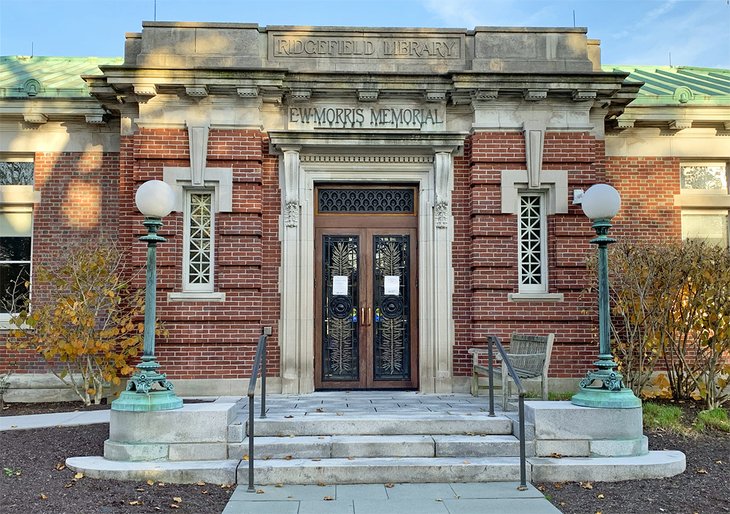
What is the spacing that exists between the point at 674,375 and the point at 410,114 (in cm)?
598

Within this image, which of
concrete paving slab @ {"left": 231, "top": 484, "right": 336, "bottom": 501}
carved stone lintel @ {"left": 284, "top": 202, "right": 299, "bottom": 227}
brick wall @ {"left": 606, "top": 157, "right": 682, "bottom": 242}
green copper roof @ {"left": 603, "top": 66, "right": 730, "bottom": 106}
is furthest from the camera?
green copper roof @ {"left": 603, "top": 66, "right": 730, "bottom": 106}

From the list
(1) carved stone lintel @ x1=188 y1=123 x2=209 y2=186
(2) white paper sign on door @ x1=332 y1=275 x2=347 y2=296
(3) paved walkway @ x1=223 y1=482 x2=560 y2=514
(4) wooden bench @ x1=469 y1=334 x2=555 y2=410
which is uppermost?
(1) carved stone lintel @ x1=188 y1=123 x2=209 y2=186

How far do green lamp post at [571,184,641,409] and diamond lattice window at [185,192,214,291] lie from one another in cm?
545

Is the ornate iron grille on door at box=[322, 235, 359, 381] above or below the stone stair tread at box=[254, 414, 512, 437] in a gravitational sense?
above

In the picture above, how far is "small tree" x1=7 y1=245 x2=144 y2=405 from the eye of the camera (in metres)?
9.35

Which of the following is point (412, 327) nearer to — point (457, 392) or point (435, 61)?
point (457, 392)

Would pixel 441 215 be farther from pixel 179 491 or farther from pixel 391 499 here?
pixel 179 491

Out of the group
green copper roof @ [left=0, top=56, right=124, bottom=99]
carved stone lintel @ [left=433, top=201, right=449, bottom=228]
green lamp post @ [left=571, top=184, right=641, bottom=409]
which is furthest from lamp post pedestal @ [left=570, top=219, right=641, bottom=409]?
green copper roof @ [left=0, top=56, right=124, bottom=99]

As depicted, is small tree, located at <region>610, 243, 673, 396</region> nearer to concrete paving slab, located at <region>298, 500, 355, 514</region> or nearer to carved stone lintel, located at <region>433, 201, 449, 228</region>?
carved stone lintel, located at <region>433, 201, 449, 228</region>

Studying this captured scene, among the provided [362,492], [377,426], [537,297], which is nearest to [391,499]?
[362,492]

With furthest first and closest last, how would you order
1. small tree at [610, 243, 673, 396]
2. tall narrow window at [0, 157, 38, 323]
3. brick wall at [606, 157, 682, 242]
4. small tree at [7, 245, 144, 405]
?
1. brick wall at [606, 157, 682, 242]
2. tall narrow window at [0, 157, 38, 323]
3. small tree at [7, 245, 144, 405]
4. small tree at [610, 243, 673, 396]

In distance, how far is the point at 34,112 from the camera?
34.4ft

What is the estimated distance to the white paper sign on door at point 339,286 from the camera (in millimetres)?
9883

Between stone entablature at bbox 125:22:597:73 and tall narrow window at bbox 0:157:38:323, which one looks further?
tall narrow window at bbox 0:157:38:323
